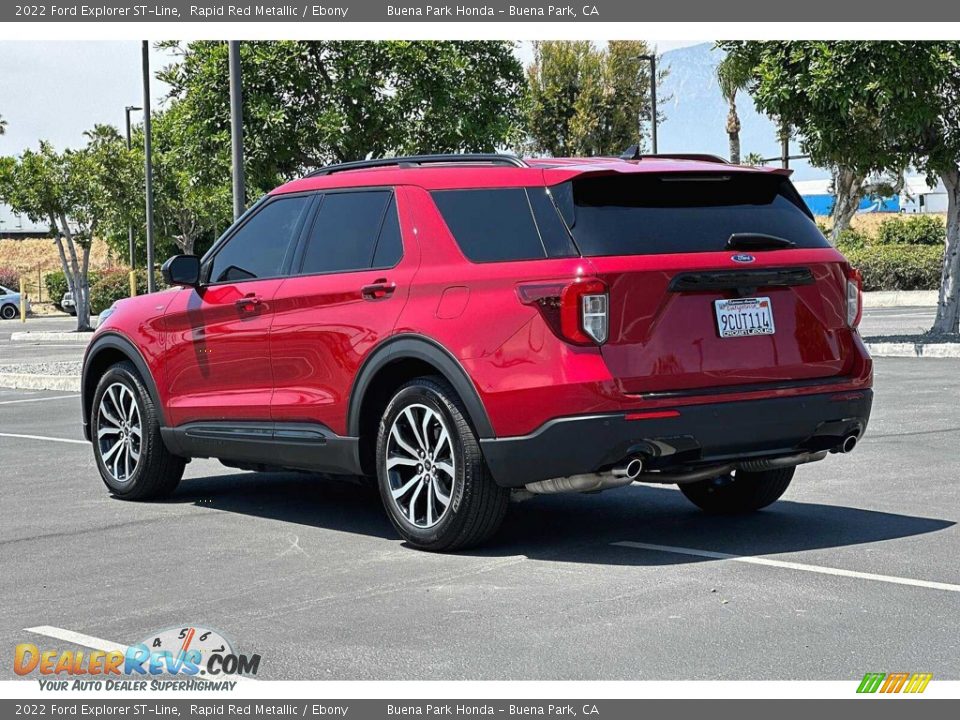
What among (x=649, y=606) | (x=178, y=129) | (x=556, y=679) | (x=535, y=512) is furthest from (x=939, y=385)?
(x=178, y=129)

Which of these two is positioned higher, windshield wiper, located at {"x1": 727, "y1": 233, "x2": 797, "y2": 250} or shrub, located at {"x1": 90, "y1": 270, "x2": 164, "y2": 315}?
windshield wiper, located at {"x1": 727, "y1": 233, "x2": 797, "y2": 250}

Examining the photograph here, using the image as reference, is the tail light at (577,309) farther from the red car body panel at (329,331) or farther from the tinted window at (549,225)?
the red car body panel at (329,331)

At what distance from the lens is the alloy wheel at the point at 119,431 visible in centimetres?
948

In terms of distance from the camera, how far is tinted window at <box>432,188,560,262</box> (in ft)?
22.9

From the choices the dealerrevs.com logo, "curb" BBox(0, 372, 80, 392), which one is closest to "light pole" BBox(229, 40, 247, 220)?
"curb" BBox(0, 372, 80, 392)

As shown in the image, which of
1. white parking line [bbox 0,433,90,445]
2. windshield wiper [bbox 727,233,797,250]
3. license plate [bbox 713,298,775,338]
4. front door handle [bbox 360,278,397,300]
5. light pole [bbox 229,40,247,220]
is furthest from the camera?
light pole [bbox 229,40,247,220]

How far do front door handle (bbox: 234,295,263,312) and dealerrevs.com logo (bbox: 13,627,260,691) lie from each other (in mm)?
2960

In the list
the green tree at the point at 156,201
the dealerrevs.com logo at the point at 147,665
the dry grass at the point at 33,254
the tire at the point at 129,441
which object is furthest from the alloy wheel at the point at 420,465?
the dry grass at the point at 33,254

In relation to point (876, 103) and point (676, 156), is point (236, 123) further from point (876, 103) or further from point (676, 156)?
point (676, 156)

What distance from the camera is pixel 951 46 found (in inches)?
795

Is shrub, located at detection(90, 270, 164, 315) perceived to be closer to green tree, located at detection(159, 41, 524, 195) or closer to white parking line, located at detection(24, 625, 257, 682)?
green tree, located at detection(159, 41, 524, 195)

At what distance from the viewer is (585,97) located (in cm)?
5669

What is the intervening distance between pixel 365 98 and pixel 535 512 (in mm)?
16976

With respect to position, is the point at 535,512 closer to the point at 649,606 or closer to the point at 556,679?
the point at 649,606
